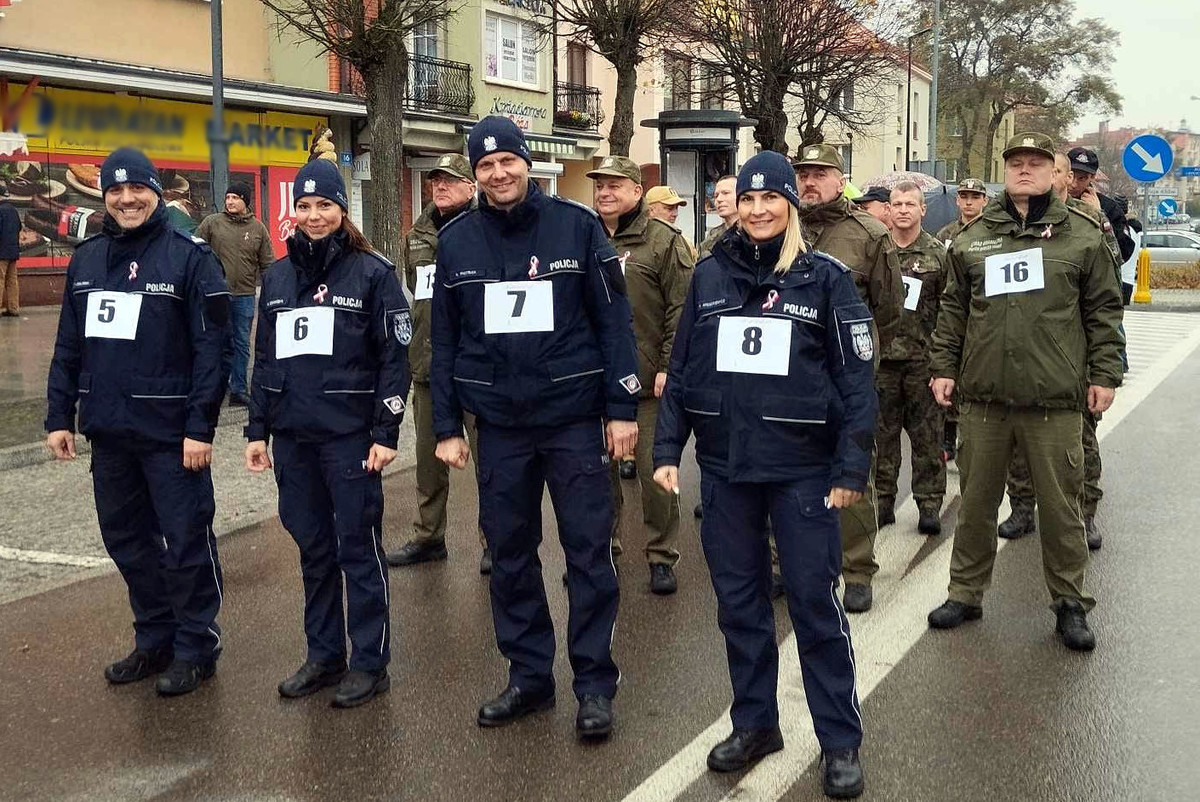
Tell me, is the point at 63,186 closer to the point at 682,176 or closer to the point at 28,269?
the point at 28,269

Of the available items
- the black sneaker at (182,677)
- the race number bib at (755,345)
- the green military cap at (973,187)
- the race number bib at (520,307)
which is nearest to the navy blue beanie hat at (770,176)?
the race number bib at (755,345)

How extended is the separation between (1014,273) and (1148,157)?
16.2 m

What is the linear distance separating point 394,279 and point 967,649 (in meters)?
2.77

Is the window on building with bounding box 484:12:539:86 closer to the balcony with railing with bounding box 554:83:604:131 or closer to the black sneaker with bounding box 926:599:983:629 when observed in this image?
the balcony with railing with bounding box 554:83:604:131

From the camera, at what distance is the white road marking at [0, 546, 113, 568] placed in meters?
6.62

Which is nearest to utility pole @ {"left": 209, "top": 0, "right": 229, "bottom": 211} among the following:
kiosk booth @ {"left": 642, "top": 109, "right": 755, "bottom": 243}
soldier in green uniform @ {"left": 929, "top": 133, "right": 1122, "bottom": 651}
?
kiosk booth @ {"left": 642, "top": 109, "right": 755, "bottom": 243}

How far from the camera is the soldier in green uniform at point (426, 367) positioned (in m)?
6.43

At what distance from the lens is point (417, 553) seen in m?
6.71

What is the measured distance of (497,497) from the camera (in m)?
4.43

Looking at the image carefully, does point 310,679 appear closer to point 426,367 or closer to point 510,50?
point 426,367

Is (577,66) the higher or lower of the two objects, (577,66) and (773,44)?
the higher

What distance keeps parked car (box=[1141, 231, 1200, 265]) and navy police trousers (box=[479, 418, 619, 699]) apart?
4067 cm

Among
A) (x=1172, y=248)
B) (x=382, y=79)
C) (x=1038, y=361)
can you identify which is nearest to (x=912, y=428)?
(x=1038, y=361)

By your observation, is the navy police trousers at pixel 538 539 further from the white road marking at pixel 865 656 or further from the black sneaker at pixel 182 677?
the black sneaker at pixel 182 677
